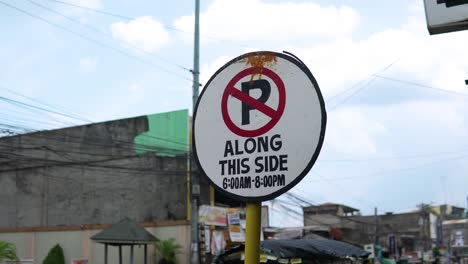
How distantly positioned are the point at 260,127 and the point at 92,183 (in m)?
22.5

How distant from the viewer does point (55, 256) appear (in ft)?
73.9

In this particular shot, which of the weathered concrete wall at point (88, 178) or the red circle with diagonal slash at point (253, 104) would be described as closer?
the red circle with diagonal slash at point (253, 104)

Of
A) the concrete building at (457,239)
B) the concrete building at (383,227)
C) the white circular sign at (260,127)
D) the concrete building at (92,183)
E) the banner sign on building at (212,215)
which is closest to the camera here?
the white circular sign at (260,127)

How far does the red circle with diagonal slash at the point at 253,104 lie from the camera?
2.24 metres

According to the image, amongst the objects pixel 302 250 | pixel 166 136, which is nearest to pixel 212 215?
pixel 166 136

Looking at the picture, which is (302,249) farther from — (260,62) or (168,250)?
(260,62)

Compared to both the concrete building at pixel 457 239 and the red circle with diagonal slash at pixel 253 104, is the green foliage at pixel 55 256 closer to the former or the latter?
the red circle with diagonal slash at pixel 253 104

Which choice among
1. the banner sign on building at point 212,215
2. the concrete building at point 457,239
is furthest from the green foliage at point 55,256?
the concrete building at point 457,239

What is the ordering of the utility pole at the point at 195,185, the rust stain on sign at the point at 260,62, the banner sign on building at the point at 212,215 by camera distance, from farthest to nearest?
1. the banner sign on building at the point at 212,215
2. the utility pole at the point at 195,185
3. the rust stain on sign at the point at 260,62

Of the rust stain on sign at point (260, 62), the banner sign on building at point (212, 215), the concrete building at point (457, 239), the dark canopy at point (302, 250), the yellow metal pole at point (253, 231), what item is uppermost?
the rust stain on sign at point (260, 62)

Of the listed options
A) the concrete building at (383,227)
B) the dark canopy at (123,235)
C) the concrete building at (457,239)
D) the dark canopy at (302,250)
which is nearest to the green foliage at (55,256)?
the dark canopy at (123,235)

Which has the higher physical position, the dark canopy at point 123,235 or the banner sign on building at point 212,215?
the banner sign on building at point 212,215

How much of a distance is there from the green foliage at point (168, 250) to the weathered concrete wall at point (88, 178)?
4.13ft

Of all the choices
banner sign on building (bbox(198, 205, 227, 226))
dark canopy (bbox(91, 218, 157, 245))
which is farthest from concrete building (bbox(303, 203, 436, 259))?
dark canopy (bbox(91, 218, 157, 245))
